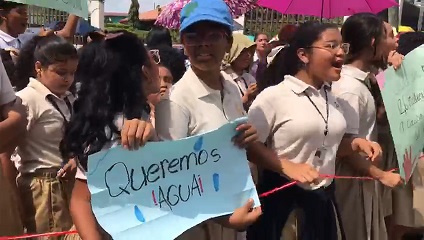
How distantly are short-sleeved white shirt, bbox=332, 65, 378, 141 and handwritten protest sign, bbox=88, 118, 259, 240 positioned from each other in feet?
3.51

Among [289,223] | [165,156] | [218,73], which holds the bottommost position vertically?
[289,223]

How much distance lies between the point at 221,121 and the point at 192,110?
135 mm

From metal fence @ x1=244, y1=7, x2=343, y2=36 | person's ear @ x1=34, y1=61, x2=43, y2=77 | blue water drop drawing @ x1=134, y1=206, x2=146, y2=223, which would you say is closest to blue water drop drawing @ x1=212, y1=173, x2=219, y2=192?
blue water drop drawing @ x1=134, y1=206, x2=146, y2=223

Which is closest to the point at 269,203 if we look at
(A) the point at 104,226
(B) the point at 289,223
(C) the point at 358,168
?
(B) the point at 289,223

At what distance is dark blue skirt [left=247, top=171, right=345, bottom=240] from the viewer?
287 centimetres

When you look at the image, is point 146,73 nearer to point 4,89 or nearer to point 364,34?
point 4,89

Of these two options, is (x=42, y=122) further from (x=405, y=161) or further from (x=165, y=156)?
(x=405, y=161)

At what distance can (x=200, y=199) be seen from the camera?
227 centimetres

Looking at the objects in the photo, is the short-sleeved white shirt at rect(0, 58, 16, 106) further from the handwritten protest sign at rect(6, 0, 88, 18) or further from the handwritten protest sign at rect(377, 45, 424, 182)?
the handwritten protest sign at rect(377, 45, 424, 182)

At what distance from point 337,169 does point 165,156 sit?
1590 mm

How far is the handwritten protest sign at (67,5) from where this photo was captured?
8.80ft

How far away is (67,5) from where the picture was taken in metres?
2.83

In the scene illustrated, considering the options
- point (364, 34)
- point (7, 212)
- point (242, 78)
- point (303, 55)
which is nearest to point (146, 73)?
point (7, 212)

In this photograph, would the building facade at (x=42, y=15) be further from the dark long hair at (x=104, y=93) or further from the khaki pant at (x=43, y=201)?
the dark long hair at (x=104, y=93)
